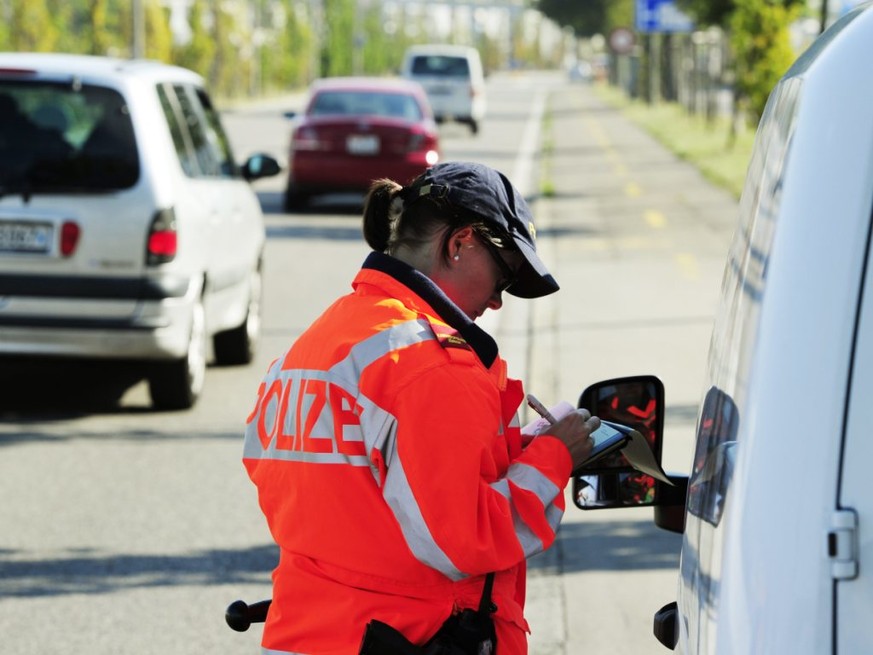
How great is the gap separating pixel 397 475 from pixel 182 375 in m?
6.24

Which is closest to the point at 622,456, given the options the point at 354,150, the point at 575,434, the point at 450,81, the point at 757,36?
the point at 575,434

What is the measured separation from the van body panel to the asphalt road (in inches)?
137

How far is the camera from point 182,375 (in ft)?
28.5

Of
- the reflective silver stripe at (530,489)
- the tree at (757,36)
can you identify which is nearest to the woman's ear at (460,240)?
the reflective silver stripe at (530,489)

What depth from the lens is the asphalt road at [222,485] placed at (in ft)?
18.3

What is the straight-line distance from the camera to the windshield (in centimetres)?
834

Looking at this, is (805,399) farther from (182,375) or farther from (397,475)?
(182,375)

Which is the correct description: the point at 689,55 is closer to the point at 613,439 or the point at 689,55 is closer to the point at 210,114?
the point at 210,114

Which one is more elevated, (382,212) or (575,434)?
(382,212)

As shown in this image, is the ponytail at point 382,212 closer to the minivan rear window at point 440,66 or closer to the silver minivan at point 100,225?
the silver minivan at point 100,225

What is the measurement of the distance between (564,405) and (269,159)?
7291mm

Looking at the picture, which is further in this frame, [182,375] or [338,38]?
[338,38]

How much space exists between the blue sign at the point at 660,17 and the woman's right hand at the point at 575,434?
3834cm

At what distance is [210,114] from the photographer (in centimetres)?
1011
